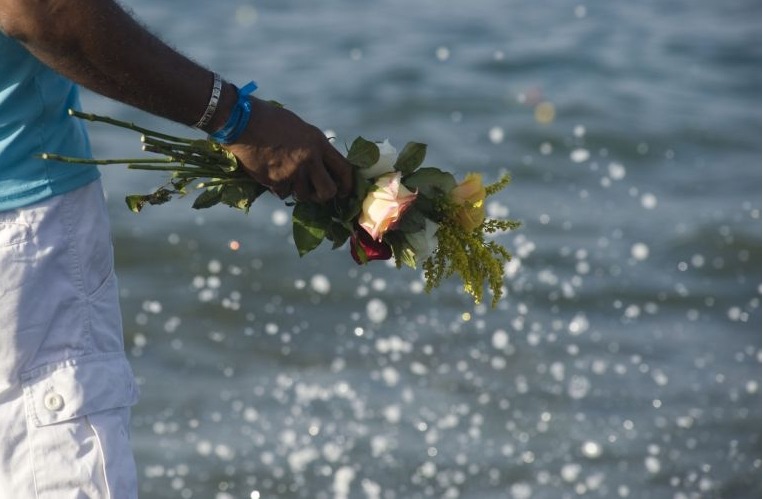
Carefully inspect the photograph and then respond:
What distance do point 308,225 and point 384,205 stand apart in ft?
0.58

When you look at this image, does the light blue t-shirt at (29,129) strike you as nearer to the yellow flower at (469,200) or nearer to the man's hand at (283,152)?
the man's hand at (283,152)

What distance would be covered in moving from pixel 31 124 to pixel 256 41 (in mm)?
7643

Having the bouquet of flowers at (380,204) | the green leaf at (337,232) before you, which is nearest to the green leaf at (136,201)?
the bouquet of flowers at (380,204)

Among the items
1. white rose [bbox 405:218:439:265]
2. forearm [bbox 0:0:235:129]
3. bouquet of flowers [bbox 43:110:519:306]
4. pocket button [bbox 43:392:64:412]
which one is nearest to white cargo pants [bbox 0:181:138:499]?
pocket button [bbox 43:392:64:412]

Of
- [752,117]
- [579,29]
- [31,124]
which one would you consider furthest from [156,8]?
[31,124]

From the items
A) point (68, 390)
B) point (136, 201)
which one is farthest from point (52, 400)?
point (136, 201)

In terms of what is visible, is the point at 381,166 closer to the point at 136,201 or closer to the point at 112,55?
the point at 136,201

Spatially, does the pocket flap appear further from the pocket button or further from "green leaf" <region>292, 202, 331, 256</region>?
"green leaf" <region>292, 202, 331, 256</region>

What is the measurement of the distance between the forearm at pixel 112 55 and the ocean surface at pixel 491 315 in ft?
1.73

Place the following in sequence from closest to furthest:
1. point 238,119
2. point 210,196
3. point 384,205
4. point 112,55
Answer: point 112,55
point 238,119
point 384,205
point 210,196

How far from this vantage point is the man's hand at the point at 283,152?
2500mm

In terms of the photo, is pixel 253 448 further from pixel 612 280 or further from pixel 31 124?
Answer: pixel 31 124

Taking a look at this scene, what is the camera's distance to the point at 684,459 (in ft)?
15.1

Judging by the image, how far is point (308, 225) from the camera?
269 cm
